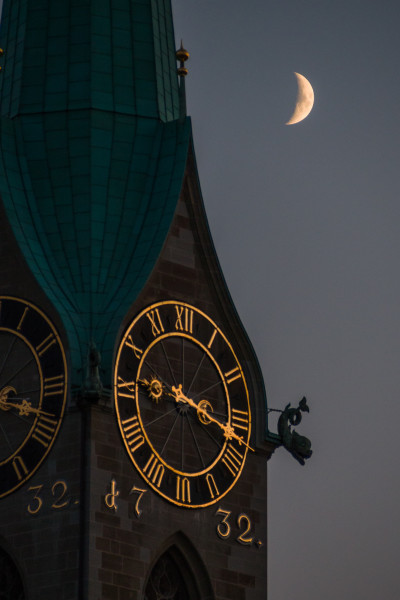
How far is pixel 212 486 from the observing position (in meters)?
51.7

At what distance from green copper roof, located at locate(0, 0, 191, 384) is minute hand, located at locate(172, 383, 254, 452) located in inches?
59.9

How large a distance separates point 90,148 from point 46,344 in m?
4.15

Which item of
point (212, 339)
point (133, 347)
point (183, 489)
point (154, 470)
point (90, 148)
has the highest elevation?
point (90, 148)

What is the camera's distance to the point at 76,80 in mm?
54344

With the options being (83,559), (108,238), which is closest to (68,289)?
(108,238)

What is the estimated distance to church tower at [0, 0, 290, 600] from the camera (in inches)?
1978

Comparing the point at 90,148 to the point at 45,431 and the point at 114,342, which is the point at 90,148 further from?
the point at 45,431

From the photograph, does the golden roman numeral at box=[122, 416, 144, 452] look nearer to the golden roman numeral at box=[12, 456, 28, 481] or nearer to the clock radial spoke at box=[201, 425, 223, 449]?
the clock radial spoke at box=[201, 425, 223, 449]

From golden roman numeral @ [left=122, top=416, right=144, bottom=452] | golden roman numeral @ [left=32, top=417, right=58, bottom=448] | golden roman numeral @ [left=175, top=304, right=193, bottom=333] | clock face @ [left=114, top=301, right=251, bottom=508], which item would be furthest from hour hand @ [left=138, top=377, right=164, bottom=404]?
golden roman numeral @ [left=32, top=417, right=58, bottom=448]

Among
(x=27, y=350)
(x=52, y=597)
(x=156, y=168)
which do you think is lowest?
(x=52, y=597)

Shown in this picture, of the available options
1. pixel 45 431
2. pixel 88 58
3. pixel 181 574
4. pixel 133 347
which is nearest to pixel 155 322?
pixel 133 347

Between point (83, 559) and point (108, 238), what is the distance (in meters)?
5.94

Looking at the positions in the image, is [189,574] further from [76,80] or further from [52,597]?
[76,80]

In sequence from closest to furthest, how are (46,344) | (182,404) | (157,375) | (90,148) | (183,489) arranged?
(46,344) → (183,489) → (157,375) → (182,404) → (90,148)
